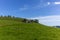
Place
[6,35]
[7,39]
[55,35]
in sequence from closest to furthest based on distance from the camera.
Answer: [7,39] → [6,35] → [55,35]

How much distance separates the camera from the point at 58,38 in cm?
5366

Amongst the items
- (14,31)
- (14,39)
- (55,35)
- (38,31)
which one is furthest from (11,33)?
(55,35)

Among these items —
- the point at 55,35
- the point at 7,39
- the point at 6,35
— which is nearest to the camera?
the point at 7,39

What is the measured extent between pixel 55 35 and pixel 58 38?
12.7ft

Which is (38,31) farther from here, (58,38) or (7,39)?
(7,39)

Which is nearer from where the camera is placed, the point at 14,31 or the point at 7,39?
the point at 7,39

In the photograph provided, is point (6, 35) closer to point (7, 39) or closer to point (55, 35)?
point (7, 39)

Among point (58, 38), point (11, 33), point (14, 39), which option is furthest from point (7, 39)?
point (58, 38)

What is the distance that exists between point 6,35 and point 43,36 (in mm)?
12418

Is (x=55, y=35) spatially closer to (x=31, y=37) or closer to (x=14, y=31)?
(x=31, y=37)

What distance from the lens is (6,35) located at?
5300 centimetres

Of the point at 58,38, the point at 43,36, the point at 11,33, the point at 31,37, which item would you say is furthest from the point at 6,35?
the point at 58,38

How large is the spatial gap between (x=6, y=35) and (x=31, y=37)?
8.29m

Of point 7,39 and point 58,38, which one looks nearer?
point 7,39
